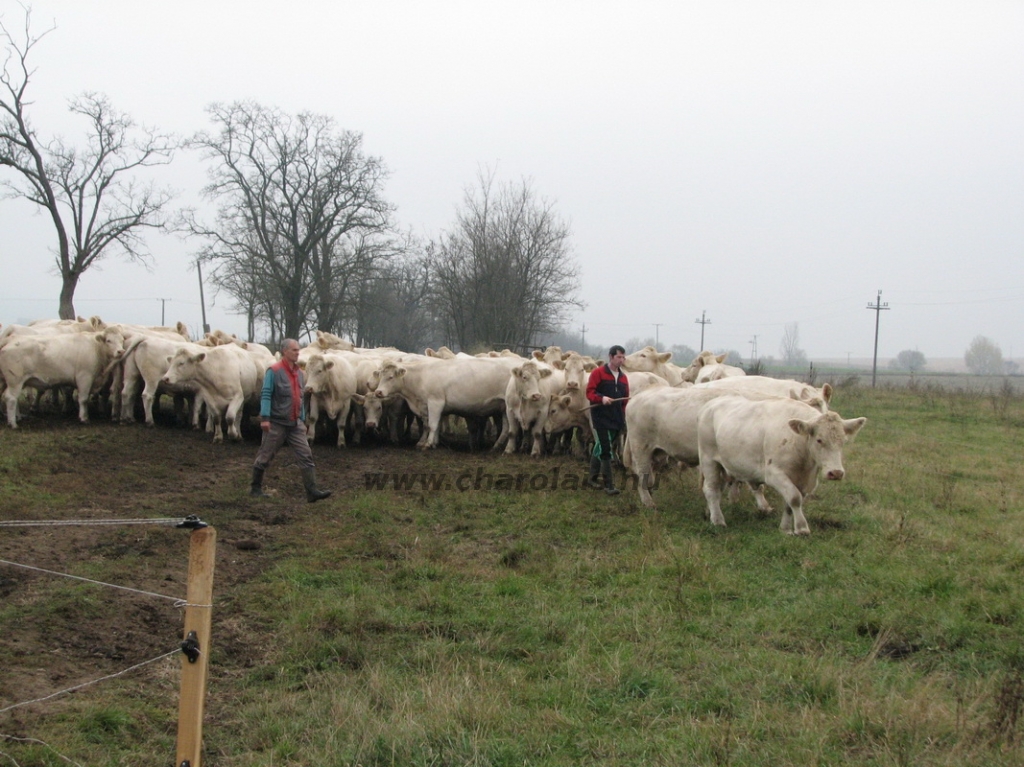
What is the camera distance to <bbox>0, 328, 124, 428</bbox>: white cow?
15547 mm

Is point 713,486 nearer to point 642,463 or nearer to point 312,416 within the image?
point 642,463

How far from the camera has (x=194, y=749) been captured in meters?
3.83

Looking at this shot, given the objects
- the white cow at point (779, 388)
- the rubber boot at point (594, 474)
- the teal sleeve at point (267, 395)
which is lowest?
the rubber boot at point (594, 474)

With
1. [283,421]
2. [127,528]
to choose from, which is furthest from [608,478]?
[127,528]

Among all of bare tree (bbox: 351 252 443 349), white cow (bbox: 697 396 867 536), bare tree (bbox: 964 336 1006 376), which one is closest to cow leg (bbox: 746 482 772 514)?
white cow (bbox: 697 396 867 536)

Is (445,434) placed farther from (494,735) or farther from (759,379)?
(494,735)

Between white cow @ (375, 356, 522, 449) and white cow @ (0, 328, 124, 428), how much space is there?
5.10m

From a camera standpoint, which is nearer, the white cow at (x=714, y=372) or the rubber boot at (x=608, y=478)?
the rubber boot at (x=608, y=478)

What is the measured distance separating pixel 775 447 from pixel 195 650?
22.3ft

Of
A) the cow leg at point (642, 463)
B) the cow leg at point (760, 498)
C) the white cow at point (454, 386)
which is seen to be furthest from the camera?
the white cow at point (454, 386)

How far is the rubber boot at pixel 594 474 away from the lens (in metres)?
12.3

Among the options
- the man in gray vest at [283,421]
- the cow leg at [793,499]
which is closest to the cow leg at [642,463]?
the cow leg at [793,499]

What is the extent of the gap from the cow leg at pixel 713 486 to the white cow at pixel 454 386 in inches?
278

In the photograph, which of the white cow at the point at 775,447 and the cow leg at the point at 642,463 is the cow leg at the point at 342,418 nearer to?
the cow leg at the point at 642,463
